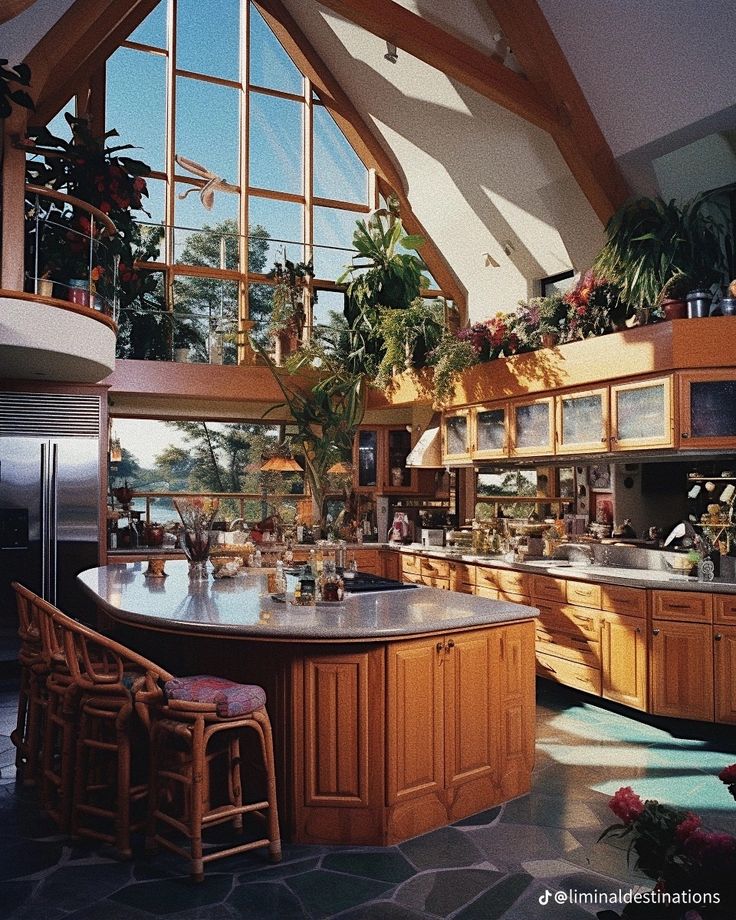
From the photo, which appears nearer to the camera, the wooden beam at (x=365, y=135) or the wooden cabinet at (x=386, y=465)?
the wooden cabinet at (x=386, y=465)

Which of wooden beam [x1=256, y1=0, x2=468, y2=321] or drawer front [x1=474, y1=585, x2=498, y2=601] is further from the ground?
wooden beam [x1=256, y1=0, x2=468, y2=321]

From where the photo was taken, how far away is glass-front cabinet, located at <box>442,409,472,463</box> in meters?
8.18

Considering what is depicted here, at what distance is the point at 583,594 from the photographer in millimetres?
6172

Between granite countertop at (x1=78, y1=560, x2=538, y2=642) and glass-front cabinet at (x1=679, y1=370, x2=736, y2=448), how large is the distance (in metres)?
2.00

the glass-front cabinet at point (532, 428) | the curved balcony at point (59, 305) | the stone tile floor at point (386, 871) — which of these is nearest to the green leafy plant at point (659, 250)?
the glass-front cabinet at point (532, 428)

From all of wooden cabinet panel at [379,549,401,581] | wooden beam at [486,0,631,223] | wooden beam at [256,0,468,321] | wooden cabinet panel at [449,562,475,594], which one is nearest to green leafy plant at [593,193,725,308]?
wooden beam at [486,0,631,223]

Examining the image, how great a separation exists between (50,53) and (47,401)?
10.2 feet

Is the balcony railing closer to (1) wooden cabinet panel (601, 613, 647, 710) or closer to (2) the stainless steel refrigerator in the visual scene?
(2) the stainless steel refrigerator

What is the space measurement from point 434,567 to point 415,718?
4.49m

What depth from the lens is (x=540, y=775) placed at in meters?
4.67

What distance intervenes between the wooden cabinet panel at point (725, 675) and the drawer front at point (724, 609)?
0.05 metres

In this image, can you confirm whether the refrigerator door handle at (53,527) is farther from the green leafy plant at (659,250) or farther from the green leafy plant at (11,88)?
the green leafy plant at (659,250)

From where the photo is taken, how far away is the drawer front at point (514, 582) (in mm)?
6844

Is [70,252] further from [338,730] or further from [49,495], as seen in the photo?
[338,730]
